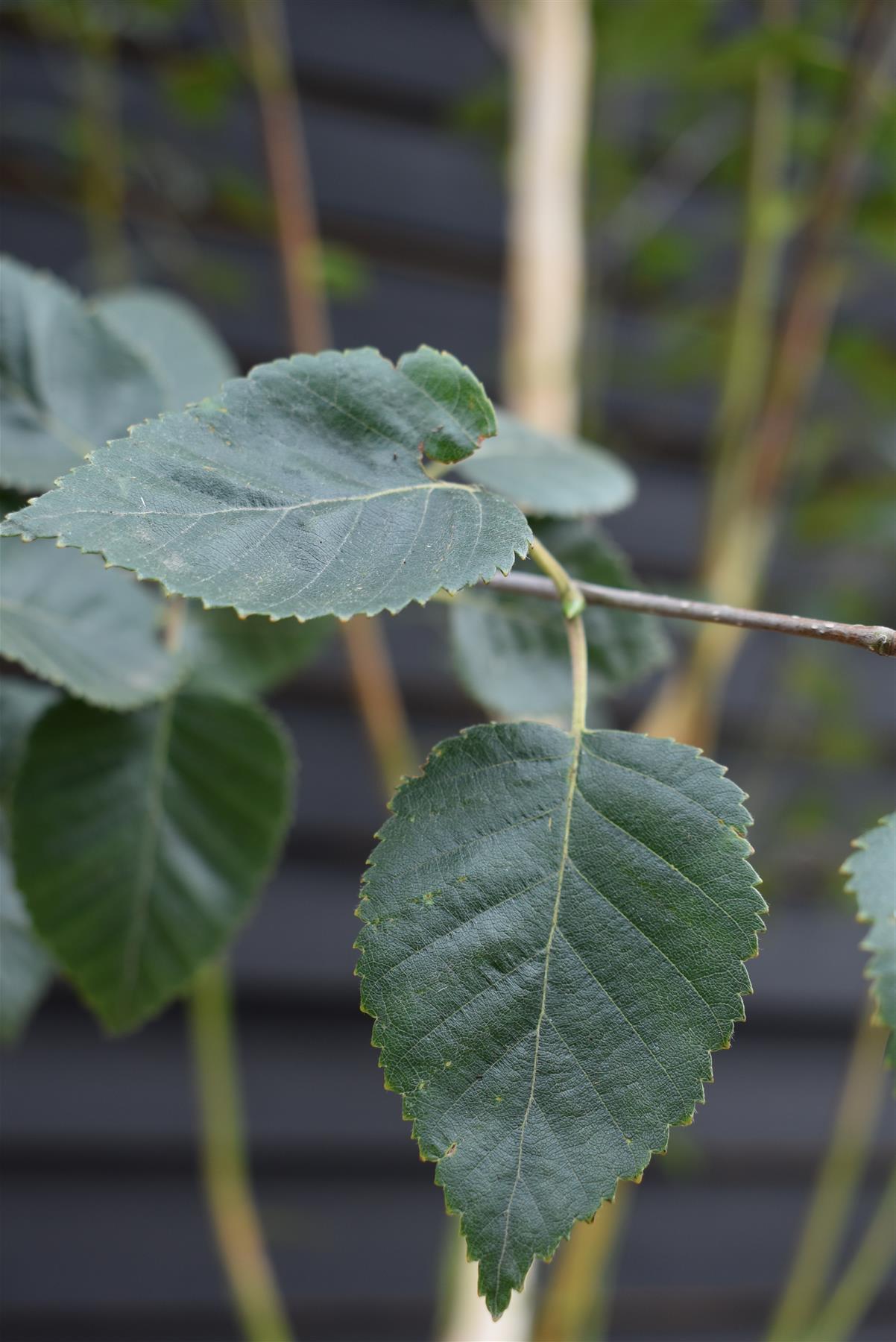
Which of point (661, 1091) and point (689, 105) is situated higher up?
point (689, 105)

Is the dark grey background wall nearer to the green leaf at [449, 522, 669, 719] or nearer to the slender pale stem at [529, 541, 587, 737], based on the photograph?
the green leaf at [449, 522, 669, 719]

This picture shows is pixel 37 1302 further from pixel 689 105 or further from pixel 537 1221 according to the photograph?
pixel 689 105

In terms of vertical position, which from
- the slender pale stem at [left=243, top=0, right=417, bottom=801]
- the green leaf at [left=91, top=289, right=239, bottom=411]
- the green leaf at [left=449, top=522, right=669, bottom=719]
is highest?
the slender pale stem at [left=243, top=0, right=417, bottom=801]

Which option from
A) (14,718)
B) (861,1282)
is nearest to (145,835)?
(14,718)

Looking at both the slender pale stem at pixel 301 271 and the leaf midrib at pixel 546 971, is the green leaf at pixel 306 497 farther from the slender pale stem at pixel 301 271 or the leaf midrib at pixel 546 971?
the slender pale stem at pixel 301 271

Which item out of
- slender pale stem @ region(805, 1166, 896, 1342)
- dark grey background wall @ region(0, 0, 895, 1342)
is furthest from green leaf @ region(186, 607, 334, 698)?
slender pale stem @ region(805, 1166, 896, 1342)

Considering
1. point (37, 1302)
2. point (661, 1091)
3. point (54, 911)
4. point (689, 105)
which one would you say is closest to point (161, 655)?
point (54, 911)
